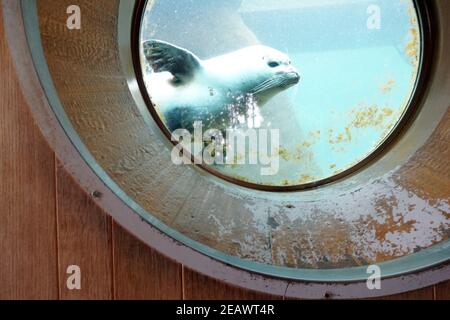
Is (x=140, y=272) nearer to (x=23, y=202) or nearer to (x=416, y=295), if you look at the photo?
(x=23, y=202)

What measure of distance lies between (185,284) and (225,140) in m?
0.68

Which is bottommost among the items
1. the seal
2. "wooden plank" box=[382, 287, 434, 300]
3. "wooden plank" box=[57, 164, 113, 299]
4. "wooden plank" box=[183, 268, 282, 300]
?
"wooden plank" box=[382, 287, 434, 300]

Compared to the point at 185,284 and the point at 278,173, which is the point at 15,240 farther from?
the point at 278,173

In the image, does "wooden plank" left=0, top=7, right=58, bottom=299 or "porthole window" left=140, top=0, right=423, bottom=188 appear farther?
"porthole window" left=140, top=0, right=423, bottom=188

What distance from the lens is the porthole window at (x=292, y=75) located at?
1.51 metres

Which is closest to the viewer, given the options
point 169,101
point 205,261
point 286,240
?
point 205,261

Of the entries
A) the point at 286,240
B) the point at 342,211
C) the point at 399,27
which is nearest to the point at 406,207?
the point at 342,211

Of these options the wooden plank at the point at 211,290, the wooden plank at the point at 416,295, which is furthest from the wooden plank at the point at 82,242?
the wooden plank at the point at 416,295

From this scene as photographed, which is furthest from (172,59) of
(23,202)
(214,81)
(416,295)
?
(416,295)

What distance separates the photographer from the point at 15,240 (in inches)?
37.8

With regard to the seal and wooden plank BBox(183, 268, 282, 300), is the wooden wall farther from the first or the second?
the seal

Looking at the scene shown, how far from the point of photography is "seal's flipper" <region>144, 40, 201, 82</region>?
4.82 feet

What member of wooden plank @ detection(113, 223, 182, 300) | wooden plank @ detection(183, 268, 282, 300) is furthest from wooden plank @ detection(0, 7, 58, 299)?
wooden plank @ detection(183, 268, 282, 300)
